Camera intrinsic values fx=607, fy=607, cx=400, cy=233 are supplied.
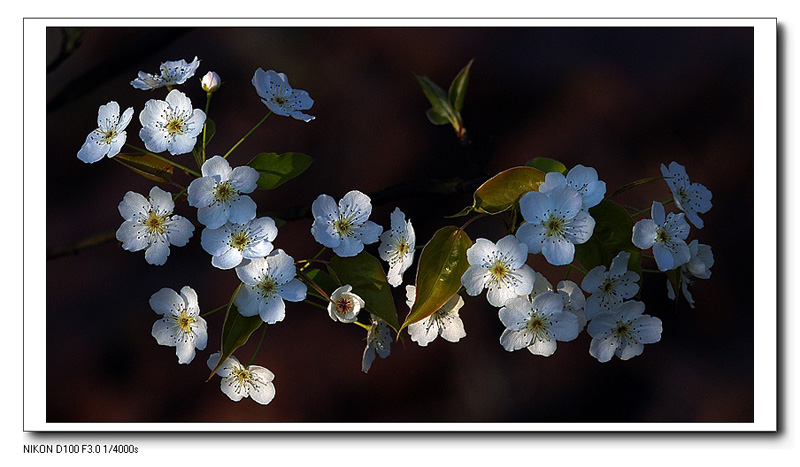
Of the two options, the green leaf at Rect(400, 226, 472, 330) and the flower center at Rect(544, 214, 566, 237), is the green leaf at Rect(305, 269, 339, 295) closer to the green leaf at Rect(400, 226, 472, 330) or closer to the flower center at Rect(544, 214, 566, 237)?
the green leaf at Rect(400, 226, 472, 330)

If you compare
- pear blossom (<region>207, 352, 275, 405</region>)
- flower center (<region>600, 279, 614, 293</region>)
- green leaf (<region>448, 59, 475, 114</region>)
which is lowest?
pear blossom (<region>207, 352, 275, 405</region>)

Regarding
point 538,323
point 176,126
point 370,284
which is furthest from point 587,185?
point 176,126

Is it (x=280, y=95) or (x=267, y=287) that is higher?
(x=280, y=95)

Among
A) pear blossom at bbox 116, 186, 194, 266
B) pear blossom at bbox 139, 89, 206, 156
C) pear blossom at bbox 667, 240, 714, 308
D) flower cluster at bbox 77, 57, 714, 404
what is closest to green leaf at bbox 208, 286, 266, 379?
flower cluster at bbox 77, 57, 714, 404

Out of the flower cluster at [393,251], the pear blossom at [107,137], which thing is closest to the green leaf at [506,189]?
the flower cluster at [393,251]

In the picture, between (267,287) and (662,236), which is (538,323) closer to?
(662,236)

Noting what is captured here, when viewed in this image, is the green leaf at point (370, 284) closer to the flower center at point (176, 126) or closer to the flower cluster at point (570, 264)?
the flower cluster at point (570, 264)
